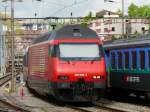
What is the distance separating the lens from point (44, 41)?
26656 millimetres

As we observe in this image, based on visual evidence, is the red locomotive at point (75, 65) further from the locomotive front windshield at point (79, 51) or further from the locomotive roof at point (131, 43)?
the locomotive roof at point (131, 43)

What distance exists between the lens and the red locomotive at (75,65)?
23.8m

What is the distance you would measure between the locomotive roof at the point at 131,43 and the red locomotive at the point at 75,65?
181 centimetres

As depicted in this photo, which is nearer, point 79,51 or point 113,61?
point 79,51

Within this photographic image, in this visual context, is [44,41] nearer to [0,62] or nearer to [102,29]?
[0,62]

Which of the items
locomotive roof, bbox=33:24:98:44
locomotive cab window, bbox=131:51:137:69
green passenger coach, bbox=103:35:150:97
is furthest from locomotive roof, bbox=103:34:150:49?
locomotive roof, bbox=33:24:98:44

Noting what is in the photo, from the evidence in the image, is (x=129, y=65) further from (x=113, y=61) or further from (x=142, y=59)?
(x=113, y=61)

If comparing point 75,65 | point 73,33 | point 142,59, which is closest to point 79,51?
point 75,65

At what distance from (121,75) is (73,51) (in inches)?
157

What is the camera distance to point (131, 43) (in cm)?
2594

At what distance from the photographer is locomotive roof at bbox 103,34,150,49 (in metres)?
24.4

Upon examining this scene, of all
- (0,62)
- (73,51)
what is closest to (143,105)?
(73,51)

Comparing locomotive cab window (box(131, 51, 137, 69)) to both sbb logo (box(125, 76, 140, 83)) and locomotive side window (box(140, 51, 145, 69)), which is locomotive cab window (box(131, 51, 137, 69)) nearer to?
sbb logo (box(125, 76, 140, 83))

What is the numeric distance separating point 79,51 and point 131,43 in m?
2.89
